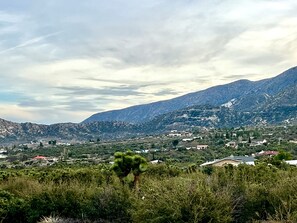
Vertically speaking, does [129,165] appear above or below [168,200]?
above

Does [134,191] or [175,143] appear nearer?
[134,191]

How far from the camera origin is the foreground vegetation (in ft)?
62.7

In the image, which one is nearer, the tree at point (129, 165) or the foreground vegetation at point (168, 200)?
the foreground vegetation at point (168, 200)

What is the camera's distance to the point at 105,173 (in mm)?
37750

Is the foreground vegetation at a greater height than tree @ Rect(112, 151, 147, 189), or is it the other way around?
tree @ Rect(112, 151, 147, 189)

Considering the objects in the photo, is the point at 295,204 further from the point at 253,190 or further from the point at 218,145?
the point at 218,145

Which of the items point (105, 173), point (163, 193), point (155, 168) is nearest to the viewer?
point (163, 193)

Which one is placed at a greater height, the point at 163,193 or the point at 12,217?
the point at 163,193

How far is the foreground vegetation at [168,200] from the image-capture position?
19125 millimetres

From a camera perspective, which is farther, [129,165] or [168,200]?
[129,165]

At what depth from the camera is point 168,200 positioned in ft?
63.9

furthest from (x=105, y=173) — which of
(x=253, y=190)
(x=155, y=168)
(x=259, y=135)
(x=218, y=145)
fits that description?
(x=259, y=135)

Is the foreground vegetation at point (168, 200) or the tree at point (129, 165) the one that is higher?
the tree at point (129, 165)

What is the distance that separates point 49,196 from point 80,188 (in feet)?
7.51
